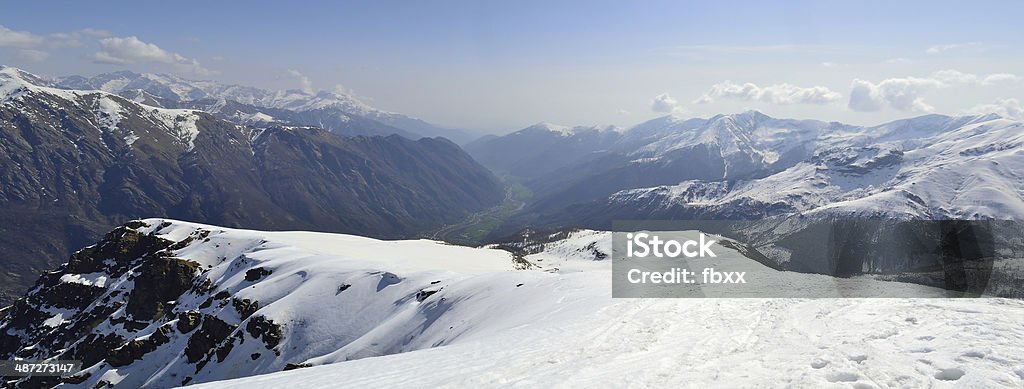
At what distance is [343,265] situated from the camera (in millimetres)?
91438

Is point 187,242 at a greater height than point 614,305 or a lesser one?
lesser

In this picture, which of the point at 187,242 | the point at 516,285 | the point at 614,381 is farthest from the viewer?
the point at 187,242

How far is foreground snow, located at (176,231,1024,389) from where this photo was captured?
17688 millimetres

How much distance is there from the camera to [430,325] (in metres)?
59.6

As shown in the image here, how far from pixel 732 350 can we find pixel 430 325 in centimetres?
4354

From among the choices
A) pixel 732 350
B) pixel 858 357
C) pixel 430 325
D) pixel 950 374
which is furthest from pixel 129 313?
pixel 950 374

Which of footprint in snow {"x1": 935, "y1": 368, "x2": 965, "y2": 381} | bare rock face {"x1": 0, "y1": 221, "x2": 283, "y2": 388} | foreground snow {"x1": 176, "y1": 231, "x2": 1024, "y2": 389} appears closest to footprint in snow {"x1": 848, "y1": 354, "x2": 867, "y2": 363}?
foreground snow {"x1": 176, "y1": 231, "x2": 1024, "y2": 389}

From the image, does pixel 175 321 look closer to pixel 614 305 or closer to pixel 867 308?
pixel 614 305

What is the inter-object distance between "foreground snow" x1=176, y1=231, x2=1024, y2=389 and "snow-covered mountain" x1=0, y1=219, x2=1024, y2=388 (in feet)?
0.36

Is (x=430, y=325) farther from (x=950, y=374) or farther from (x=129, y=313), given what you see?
(x=129, y=313)

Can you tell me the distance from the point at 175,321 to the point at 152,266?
23240mm

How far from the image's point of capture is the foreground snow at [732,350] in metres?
17.7

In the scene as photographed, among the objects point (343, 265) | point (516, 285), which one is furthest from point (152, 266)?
point (516, 285)

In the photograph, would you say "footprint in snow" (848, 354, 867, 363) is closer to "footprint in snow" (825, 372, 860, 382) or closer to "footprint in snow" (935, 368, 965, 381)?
"footprint in snow" (825, 372, 860, 382)
